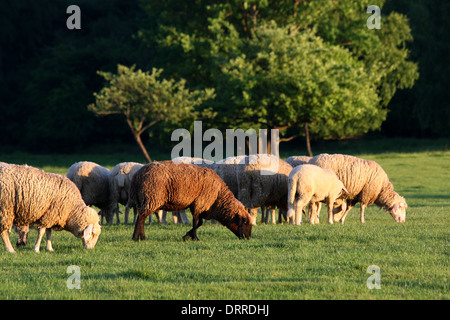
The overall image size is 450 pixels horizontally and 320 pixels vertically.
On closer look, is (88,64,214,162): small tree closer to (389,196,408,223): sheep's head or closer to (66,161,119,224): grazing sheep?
(66,161,119,224): grazing sheep

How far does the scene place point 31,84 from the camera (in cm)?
5716

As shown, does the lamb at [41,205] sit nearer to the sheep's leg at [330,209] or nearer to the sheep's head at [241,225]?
the sheep's head at [241,225]

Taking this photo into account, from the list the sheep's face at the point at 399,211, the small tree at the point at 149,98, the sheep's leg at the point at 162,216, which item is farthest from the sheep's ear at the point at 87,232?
the small tree at the point at 149,98

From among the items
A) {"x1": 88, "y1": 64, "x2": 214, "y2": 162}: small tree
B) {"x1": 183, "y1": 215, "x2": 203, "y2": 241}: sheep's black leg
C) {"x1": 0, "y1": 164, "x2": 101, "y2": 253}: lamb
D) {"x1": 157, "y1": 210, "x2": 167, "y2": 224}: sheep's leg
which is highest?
{"x1": 88, "y1": 64, "x2": 214, "y2": 162}: small tree

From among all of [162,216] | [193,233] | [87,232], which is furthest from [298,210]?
[87,232]

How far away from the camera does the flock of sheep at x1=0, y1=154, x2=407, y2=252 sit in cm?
1164

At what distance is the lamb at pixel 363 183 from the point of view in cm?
1772

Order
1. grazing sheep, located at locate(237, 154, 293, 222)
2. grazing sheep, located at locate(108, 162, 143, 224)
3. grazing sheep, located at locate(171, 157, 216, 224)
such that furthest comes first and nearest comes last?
grazing sheep, located at locate(108, 162, 143, 224)
grazing sheep, located at locate(171, 157, 216, 224)
grazing sheep, located at locate(237, 154, 293, 222)

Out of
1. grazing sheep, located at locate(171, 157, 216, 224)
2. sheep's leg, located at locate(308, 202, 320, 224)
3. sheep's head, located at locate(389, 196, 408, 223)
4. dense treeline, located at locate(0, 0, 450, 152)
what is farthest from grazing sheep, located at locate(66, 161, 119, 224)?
dense treeline, located at locate(0, 0, 450, 152)

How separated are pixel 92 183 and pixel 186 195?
5.48 metres

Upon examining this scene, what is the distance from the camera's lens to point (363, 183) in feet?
58.6

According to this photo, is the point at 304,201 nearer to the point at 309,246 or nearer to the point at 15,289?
the point at 309,246

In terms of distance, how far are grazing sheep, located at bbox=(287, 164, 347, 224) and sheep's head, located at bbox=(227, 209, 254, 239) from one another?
7.85ft

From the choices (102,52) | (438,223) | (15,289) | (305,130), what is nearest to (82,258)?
(15,289)
